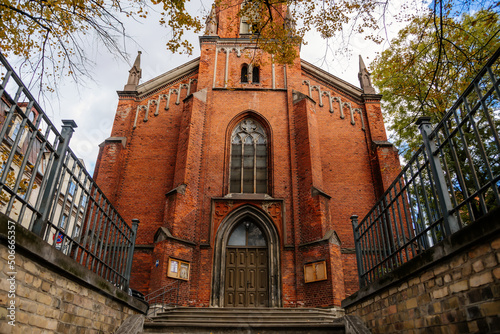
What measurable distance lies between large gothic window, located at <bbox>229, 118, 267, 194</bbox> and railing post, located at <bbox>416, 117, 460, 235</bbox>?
995 cm

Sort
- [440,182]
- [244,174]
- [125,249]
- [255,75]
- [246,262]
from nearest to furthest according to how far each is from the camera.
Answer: [440,182]
[125,249]
[246,262]
[244,174]
[255,75]

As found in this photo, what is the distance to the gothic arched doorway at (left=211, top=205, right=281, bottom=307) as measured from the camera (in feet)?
38.7

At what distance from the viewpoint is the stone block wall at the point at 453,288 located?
8.47 feet

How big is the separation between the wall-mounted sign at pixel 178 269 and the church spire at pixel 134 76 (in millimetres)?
8857

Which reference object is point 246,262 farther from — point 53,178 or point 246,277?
point 53,178

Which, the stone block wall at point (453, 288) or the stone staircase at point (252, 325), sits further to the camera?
the stone staircase at point (252, 325)

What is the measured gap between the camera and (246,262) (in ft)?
40.8

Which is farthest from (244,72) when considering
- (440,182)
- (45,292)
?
(45,292)

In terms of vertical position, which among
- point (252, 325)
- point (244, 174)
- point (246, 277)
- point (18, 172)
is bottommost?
point (252, 325)

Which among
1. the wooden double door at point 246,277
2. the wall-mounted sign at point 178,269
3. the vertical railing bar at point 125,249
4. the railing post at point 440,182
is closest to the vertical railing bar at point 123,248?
the vertical railing bar at point 125,249

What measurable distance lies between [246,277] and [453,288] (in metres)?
9.76

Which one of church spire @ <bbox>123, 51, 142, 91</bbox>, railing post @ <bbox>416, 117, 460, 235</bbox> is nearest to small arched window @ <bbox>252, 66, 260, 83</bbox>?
church spire @ <bbox>123, 51, 142, 91</bbox>

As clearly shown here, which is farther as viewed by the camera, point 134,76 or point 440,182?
point 134,76

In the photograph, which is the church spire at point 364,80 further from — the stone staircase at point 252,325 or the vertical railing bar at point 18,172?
the vertical railing bar at point 18,172
